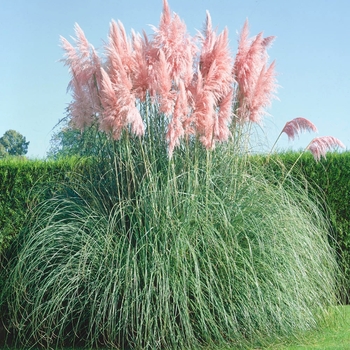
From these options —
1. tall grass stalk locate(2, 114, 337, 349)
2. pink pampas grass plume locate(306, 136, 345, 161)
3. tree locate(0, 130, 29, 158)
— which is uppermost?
tree locate(0, 130, 29, 158)

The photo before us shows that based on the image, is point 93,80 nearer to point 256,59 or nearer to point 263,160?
point 256,59

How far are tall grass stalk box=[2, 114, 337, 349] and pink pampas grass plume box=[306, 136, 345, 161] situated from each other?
0.75m

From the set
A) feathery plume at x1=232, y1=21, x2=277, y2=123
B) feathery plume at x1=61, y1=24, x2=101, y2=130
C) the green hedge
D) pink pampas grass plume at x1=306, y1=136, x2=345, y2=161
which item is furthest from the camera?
the green hedge

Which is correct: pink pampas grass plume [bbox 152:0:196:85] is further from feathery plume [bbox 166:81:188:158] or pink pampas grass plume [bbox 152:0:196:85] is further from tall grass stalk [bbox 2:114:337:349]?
tall grass stalk [bbox 2:114:337:349]

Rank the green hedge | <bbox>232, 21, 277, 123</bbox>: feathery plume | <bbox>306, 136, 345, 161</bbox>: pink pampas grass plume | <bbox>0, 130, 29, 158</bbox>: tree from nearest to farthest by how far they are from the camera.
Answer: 1. <bbox>232, 21, 277, 123</bbox>: feathery plume
2. <bbox>306, 136, 345, 161</bbox>: pink pampas grass plume
3. the green hedge
4. <bbox>0, 130, 29, 158</bbox>: tree

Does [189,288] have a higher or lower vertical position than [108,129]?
lower

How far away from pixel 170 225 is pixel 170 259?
0.96ft

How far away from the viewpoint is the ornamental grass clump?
14.4 feet

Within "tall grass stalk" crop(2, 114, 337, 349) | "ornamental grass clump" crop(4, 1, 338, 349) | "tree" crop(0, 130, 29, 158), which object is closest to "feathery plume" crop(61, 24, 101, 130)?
"ornamental grass clump" crop(4, 1, 338, 349)

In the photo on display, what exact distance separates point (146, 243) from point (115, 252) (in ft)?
0.98

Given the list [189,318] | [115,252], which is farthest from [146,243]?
[189,318]

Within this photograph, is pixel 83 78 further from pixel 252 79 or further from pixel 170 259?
pixel 170 259

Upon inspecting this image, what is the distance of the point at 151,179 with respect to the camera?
4703mm

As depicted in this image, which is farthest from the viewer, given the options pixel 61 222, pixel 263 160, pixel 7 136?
pixel 7 136
